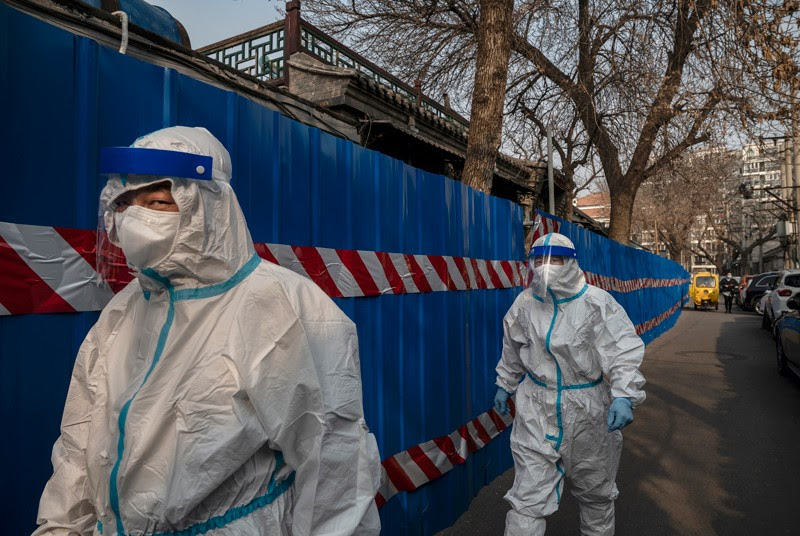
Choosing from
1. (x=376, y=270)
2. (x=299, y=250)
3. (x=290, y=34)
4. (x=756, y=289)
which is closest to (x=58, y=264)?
(x=299, y=250)

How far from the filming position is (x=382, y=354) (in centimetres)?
342

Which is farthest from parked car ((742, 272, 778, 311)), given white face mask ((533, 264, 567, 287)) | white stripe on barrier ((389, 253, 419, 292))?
white stripe on barrier ((389, 253, 419, 292))

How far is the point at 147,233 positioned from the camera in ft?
4.82

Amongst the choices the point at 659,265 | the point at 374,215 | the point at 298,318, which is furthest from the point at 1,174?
the point at 659,265

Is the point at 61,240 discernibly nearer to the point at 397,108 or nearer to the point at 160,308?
the point at 160,308

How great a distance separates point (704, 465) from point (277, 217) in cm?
500

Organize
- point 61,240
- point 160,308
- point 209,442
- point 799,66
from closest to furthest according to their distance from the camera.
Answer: point 209,442, point 160,308, point 61,240, point 799,66

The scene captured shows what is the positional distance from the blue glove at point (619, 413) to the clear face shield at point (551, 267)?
30.1 inches

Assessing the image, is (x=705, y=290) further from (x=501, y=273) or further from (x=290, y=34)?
(x=501, y=273)

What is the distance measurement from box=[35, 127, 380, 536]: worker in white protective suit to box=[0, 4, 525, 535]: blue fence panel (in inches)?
12.1

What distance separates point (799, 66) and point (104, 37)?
8102 mm

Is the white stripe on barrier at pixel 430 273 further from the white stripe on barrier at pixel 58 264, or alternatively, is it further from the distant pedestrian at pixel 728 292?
the distant pedestrian at pixel 728 292

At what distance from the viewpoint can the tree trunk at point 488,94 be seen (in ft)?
19.9

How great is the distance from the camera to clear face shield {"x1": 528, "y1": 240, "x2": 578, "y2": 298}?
3.60 m
